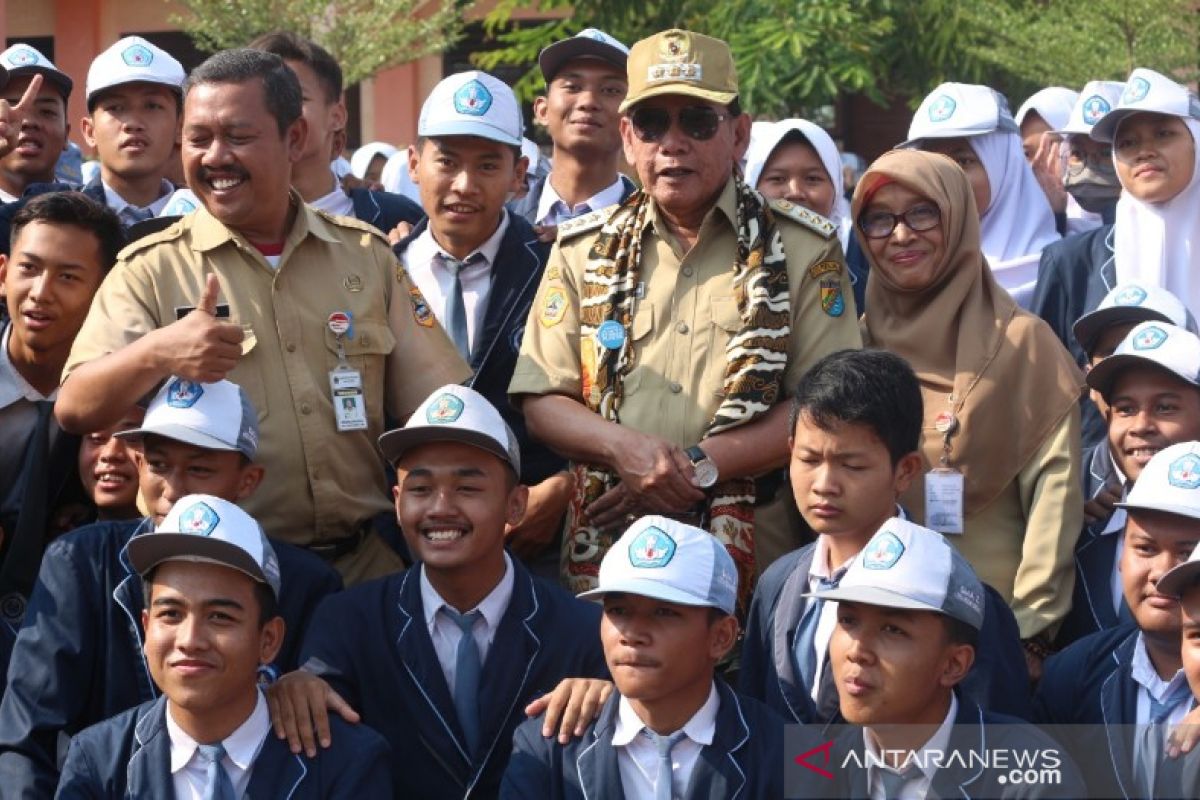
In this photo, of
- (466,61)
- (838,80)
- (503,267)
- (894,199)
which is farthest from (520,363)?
(466,61)

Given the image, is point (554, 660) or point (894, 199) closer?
point (554, 660)

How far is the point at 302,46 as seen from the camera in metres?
7.31

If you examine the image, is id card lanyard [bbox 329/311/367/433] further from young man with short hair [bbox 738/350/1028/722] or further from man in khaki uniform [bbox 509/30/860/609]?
young man with short hair [bbox 738/350/1028/722]

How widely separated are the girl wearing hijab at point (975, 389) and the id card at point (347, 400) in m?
1.55

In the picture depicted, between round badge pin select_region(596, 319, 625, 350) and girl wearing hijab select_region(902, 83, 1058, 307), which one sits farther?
girl wearing hijab select_region(902, 83, 1058, 307)

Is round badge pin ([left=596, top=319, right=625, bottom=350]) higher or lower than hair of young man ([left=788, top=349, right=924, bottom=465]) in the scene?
higher

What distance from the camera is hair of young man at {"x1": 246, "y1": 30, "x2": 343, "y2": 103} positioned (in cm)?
727

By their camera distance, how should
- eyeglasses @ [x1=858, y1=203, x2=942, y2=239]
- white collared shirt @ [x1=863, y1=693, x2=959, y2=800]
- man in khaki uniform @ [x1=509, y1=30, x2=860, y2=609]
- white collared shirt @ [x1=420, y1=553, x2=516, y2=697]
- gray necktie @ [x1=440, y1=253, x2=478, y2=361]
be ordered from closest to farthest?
1. white collared shirt @ [x1=863, y1=693, x2=959, y2=800]
2. white collared shirt @ [x1=420, y1=553, x2=516, y2=697]
3. man in khaki uniform @ [x1=509, y1=30, x2=860, y2=609]
4. eyeglasses @ [x1=858, y1=203, x2=942, y2=239]
5. gray necktie @ [x1=440, y1=253, x2=478, y2=361]

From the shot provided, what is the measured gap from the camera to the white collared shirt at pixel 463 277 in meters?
6.55

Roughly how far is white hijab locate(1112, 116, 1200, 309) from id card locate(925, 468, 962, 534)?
5.97 ft

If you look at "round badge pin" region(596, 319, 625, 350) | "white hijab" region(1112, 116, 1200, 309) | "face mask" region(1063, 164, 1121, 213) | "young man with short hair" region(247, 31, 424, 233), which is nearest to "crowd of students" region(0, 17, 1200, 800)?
"round badge pin" region(596, 319, 625, 350)

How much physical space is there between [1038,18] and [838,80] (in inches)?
84.7

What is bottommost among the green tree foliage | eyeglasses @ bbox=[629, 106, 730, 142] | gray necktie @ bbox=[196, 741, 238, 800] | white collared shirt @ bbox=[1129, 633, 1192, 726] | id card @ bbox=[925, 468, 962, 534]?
gray necktie @ bbox=[196, 741, 238, 800]

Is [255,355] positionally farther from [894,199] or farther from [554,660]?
[894,199]
